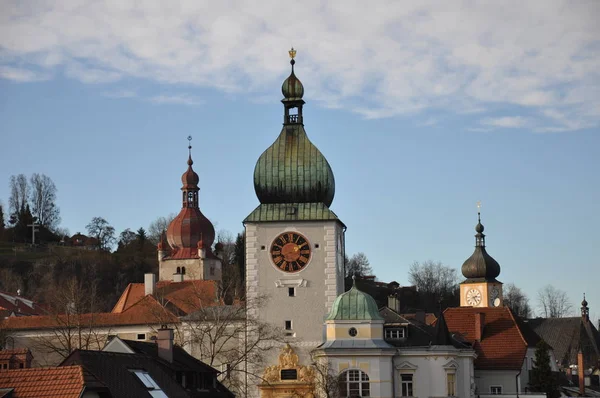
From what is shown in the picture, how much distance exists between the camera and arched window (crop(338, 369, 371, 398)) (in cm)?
6028

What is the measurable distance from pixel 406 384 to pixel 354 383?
279cm

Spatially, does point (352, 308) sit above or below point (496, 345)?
above

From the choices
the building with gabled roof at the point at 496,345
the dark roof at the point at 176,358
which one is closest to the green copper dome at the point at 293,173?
the building with gabled roof at the point at 496,345

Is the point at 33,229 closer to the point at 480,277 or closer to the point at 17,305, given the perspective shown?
the point at 17,305

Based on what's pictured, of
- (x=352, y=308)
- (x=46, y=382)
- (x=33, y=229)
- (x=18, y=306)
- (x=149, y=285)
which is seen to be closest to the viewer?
(x=46, y=382)

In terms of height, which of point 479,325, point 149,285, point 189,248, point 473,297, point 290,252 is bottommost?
point 479,325

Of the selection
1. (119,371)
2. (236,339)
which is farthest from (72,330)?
(119,371)

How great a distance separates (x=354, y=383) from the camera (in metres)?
61.0

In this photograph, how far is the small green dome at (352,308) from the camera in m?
62.0

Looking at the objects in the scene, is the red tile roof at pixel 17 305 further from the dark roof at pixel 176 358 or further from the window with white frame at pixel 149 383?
the window with white frame at pixel 149 383

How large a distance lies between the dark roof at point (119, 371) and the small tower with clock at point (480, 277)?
8073 centimetres

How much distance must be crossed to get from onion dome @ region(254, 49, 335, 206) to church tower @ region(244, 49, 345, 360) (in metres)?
0.05

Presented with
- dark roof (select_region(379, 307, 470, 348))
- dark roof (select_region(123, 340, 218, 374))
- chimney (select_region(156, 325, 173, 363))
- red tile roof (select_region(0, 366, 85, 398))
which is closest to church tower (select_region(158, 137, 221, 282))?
dark roof (select_region(379, 307, 470, 348))

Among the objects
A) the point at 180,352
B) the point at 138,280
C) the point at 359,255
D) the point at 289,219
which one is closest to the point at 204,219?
the point at 138,280
